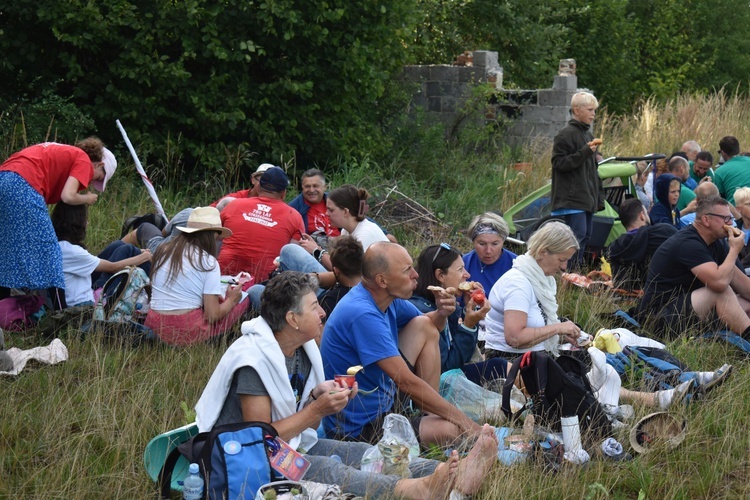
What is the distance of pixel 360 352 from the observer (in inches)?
198

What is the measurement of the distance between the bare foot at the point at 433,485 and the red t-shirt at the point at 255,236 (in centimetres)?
370

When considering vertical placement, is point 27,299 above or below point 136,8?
→ below

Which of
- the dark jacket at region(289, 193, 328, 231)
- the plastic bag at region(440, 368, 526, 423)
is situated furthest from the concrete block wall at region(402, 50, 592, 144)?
the plastic bag at region(440, 368, 526, 423)

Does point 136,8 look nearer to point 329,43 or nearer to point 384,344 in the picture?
point 329,43

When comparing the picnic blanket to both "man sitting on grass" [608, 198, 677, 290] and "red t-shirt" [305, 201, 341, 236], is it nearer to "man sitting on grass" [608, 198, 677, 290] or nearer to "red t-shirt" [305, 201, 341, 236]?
"red t-shirt" [305, 201, 341, 236]

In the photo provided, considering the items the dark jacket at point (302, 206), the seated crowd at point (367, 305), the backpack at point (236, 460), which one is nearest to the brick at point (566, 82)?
the seated crowd at point (367, 305)

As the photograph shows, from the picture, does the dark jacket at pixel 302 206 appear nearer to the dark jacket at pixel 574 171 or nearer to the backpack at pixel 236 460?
the dark jacket at pixel 574 171

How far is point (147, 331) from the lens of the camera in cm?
649

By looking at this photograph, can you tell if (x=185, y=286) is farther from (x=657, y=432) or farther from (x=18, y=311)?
(x=657, y=432)

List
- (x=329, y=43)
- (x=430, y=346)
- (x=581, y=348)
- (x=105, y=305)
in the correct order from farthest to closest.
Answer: (x=329, y=43)
(x=105, y=305)
(x=581, y=348)
(x=430, y=346)

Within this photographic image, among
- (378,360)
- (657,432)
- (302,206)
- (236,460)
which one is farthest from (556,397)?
(302,206)

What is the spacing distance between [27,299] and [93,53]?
17.0 ft

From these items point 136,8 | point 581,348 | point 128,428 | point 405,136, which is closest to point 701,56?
point 405,136

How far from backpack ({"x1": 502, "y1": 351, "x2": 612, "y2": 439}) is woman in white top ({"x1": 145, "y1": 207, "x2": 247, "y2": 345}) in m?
2.31
